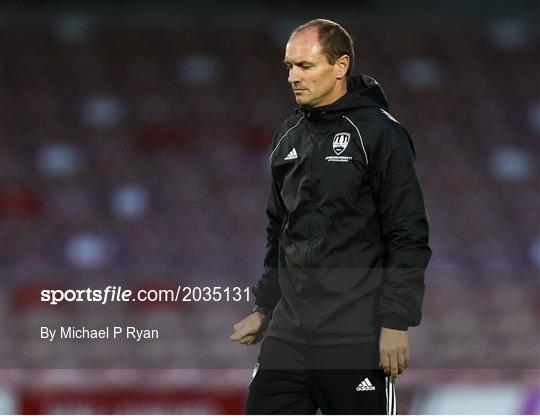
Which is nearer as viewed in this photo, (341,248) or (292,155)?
(341,248)

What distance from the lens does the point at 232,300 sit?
898cm

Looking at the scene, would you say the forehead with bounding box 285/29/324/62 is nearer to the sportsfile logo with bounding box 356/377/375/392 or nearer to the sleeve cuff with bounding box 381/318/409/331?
the sleeve cuff with bounding box 381/318/409/331

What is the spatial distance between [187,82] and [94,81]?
1.05m

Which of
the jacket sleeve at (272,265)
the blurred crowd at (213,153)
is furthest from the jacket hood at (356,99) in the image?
the blurred crowd at (213,153)

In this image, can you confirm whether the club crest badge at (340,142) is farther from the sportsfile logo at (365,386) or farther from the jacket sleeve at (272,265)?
the sportsfile logo at (365,386)

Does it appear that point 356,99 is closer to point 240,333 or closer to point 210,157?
point 240,333

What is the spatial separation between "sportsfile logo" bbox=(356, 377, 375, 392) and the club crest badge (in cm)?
55

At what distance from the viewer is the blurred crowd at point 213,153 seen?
9.31 metres

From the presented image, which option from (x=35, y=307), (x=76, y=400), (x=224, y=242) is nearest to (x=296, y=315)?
(x=76, y=400)

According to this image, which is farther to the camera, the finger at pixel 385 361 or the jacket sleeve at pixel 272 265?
the jacket sleeve at pixel 272 265

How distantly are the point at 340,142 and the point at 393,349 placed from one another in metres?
0.51

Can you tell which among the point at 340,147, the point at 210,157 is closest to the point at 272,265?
the point at 340,147

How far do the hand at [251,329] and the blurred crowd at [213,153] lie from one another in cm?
593

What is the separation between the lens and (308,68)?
7.79 ft
